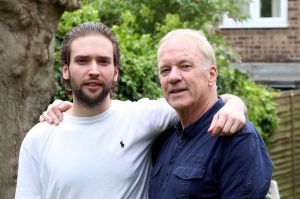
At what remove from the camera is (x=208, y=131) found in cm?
304

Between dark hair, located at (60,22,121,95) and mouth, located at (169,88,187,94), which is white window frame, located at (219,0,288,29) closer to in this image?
dark hair, located at (60,22,121,95)

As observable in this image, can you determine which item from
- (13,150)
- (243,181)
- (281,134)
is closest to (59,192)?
(243,181)

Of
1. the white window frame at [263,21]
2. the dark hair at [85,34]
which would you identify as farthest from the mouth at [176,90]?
the white window frame at [263,21]

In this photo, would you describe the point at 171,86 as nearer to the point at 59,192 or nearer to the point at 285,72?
the point at 59,192

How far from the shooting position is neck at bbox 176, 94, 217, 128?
3238mm

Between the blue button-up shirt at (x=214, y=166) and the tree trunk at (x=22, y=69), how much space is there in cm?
190

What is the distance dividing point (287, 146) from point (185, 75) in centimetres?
789

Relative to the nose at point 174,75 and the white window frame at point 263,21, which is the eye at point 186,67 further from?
the white window frame at point 263,21

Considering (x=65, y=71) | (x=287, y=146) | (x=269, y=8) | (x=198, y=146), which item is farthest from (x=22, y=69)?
(x=269, y=8)

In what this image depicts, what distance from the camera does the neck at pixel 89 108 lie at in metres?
3.47

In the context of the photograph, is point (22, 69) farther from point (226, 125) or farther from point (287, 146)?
point (287, 146)

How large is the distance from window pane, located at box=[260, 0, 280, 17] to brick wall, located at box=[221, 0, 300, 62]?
0.56m

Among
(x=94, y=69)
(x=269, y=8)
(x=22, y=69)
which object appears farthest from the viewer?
(x=269, y=8)

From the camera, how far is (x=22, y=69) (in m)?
4.81
